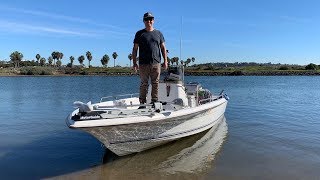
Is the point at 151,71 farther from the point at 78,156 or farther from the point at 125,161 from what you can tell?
the point at 78,156

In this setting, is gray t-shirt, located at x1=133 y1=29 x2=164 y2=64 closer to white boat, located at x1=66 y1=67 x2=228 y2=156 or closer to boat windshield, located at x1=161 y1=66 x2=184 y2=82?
white boat, located at x1=66 y1=67 x2=228 y2=156

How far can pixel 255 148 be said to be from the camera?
450 inches

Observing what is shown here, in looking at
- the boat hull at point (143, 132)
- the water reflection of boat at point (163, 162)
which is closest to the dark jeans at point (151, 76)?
the boat hull at point (143, 132)

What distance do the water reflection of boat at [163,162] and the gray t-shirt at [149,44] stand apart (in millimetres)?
2704

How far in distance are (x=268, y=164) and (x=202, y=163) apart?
1.79 meters

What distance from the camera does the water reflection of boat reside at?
8.61m

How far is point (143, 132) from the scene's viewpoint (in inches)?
362

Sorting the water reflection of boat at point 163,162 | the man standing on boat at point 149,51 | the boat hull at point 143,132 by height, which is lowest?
the water reflection of boat at point 163,162

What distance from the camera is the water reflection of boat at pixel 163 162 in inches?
339

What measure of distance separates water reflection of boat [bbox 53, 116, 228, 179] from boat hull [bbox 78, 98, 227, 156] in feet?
1.04

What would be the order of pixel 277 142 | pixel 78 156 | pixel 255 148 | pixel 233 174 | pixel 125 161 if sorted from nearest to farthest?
pixel 233 174, pixel 125 161, pixel 78 156, pixel 255 148, pixel 277 142

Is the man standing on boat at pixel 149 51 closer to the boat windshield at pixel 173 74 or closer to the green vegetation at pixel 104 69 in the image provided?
the boat windshield at pixel 173 74

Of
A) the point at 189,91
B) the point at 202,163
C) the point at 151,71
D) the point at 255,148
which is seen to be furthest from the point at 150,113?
the point at 189,91

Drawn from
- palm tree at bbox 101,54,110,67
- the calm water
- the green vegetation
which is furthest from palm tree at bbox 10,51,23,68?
the calm water
